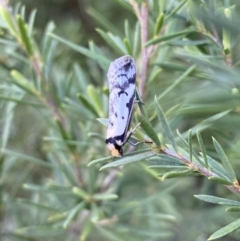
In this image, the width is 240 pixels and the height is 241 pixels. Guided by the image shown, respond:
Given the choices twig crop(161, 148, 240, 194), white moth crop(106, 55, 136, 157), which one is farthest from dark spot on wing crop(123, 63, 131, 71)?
twig crop(161, 148, 240, 194)

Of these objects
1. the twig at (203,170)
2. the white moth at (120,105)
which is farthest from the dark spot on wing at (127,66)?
the twig at (203,170)

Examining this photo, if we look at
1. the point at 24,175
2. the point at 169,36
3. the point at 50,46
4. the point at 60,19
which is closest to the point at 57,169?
the point at 24,175

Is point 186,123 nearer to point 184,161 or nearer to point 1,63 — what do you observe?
point 1,63

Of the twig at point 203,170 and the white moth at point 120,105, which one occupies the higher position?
the white moth at point 120,105

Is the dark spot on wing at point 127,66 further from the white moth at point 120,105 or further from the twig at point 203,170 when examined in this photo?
the twig at point 203,170

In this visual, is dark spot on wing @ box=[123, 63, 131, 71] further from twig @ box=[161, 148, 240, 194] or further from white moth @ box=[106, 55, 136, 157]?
twig @ box=[161, 148, 240, 194]

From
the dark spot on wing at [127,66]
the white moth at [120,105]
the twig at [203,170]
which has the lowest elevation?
the twig at [203,170]
